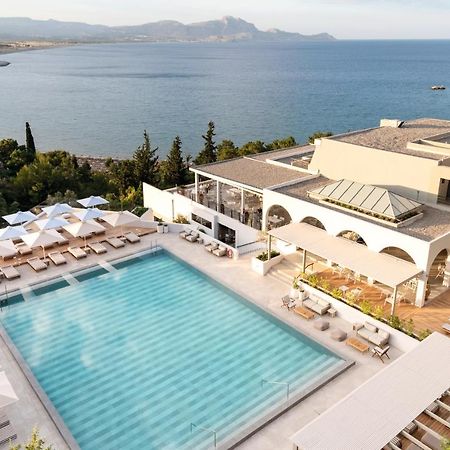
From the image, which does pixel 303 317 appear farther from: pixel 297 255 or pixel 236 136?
pixel 236 136

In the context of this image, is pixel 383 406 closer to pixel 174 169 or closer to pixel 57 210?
pixel 57 210

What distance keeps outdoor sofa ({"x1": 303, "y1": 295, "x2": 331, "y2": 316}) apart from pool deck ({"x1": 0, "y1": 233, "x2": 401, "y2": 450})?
564 millimetres

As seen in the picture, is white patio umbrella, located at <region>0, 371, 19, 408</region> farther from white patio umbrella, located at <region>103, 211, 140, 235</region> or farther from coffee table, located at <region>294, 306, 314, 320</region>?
white patio umbrella, located at <region>103, 211, 140, 235</region>

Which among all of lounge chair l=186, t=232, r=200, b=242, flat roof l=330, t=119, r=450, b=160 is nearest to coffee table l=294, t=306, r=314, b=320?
lounge chair l=186, t=232, r=200, b=242

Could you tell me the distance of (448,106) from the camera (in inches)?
5148

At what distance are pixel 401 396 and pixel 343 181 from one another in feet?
43.8

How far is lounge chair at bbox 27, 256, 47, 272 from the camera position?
76.9ft

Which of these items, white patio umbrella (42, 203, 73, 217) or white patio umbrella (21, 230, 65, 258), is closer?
white patio umbrella (21, 230, 65, 258)

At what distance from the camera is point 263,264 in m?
22.9

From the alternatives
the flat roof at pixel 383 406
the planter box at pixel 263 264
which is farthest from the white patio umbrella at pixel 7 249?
the flat roof at pixel 383 406

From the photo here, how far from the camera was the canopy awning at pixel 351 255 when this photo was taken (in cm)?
1848

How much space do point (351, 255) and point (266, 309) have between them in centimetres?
439

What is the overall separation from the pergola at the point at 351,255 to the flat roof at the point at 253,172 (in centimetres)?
451

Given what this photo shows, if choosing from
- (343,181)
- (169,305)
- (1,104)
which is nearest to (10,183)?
(169,305)
